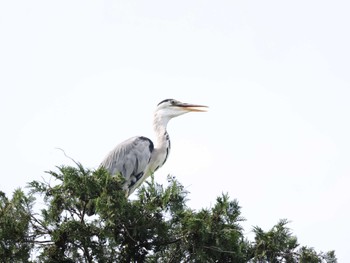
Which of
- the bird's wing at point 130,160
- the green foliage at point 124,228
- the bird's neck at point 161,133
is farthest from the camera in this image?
the bird's neck at point 161,133

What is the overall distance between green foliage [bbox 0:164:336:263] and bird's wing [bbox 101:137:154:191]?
474cm

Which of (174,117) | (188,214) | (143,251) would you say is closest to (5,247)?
(143,251)

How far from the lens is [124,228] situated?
6.75 m

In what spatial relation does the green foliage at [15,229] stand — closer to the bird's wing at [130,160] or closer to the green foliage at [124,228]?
the green foliage at [124,228]

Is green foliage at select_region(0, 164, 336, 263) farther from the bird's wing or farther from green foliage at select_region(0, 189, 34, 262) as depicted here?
the bird's wing

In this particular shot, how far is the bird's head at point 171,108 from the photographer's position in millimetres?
13055

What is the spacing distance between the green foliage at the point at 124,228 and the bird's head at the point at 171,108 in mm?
6019

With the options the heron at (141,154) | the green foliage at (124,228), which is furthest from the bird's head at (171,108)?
the green foliage at (124,228)

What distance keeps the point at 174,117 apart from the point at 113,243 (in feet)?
21.7

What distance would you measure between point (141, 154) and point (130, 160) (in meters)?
0.21

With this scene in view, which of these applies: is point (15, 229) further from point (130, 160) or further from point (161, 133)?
point (161, 133)

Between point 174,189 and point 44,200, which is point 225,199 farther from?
point 44,200

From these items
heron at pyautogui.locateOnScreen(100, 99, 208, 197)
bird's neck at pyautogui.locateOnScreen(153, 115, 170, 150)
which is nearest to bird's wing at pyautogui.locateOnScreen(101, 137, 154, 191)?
heron at pyautogui.locateOnScreen(100, 99, 208, 197)

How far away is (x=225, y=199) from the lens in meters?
6.58
